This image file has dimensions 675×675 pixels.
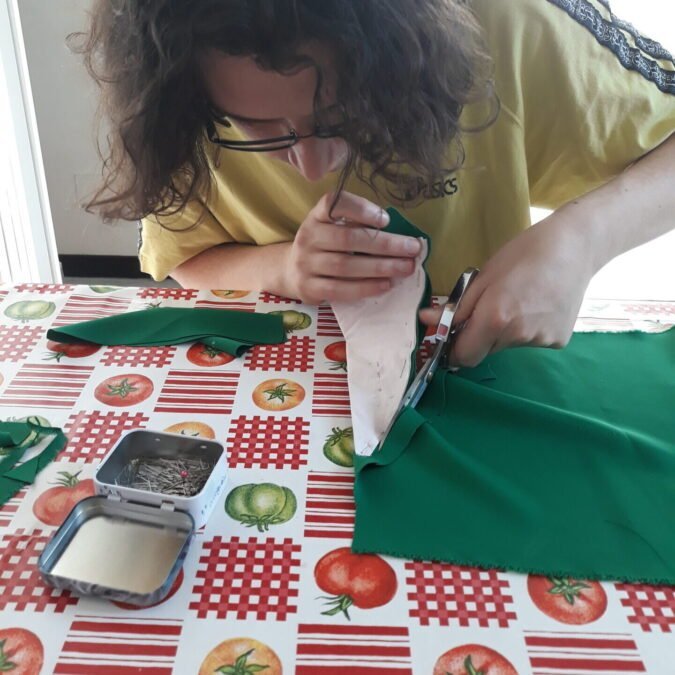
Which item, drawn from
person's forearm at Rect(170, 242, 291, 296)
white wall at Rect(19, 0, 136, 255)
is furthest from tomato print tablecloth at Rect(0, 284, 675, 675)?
white wall at Rect(19, 0, 136, 255)

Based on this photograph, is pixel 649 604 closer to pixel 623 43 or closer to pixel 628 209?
pixel 628 209

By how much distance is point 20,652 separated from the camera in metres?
0.49

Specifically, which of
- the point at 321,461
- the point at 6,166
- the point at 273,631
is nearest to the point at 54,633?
the point at 273,631

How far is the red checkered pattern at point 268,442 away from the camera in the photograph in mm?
659

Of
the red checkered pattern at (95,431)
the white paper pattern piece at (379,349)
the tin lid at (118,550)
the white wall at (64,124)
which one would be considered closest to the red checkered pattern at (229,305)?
the white paper pattern piece at (379,349)

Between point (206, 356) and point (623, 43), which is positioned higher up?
point (623, 43)

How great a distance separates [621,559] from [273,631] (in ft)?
0.89

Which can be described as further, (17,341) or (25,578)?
(17,341)

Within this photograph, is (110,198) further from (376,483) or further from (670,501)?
(670,501)

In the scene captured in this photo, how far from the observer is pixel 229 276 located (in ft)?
3.33

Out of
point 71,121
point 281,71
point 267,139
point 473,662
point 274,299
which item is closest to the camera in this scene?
point 473,662

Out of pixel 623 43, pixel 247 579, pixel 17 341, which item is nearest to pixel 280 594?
pixel 247 579

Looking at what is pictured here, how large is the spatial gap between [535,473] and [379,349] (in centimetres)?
21

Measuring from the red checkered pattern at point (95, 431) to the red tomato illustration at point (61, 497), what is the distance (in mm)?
26
